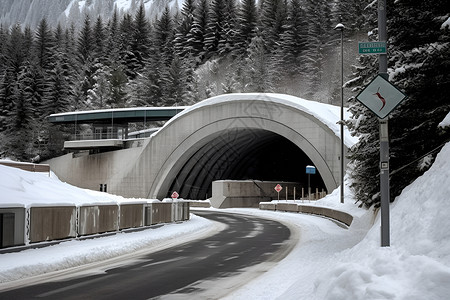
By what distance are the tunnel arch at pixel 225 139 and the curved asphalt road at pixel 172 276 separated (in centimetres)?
2569

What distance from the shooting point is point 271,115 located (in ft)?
145

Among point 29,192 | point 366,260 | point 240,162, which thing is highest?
point 240,162

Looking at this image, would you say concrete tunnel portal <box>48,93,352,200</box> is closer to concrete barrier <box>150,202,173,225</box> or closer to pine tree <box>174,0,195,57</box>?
concrete barrier <box>150,202,173,225</box>

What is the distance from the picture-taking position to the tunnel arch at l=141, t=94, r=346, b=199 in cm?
4122

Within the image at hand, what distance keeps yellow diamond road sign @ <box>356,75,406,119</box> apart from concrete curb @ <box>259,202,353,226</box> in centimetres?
1641

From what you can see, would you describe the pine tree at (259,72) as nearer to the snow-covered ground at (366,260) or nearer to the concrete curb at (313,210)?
the concrete curb at (313,210)

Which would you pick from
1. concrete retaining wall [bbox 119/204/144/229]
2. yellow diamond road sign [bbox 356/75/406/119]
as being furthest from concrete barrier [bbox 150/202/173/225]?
yellow diamond road sign [bbox 356/75/406/119]

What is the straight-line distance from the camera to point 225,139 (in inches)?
2008

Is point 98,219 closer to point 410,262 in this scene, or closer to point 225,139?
point 410,262

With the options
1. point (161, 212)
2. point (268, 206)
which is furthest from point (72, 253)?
point (268, 206)

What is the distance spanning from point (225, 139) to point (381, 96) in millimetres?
42264

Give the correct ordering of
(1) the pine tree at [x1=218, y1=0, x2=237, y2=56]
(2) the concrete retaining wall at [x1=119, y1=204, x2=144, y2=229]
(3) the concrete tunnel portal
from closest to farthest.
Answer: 1. (2) the concrete retaining wall at [x1=119, y1=204, x2=144, y2=229]
2. (3) the concrete tunnel portal
3. (1) the pine tree at [x1=218, y1=0, x2=237, y2=56]

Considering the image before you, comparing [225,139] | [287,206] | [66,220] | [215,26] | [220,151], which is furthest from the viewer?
[215,26]

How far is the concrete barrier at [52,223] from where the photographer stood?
1355 cm
